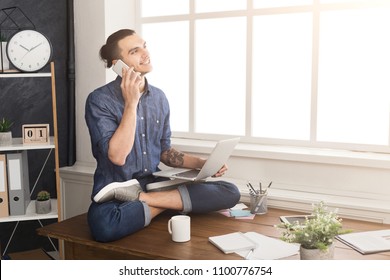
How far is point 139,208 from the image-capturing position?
2.44m

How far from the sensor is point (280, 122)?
2.99 meters

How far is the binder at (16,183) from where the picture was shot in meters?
2.81

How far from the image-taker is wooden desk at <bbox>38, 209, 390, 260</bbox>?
2.20m

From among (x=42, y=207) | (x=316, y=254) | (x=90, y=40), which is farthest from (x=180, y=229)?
(x=90, y=40)

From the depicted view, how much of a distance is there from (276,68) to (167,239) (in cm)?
111

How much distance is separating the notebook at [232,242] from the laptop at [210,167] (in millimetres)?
305

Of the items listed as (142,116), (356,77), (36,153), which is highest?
(356,77)

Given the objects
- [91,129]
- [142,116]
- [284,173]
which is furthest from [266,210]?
[91,129]

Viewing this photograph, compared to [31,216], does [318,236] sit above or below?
above

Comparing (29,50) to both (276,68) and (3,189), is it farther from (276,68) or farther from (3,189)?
(276,68)

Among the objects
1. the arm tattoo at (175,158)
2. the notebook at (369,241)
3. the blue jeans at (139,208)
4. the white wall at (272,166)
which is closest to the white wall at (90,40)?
the white wall at (272,166)

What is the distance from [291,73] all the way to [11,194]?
150cm

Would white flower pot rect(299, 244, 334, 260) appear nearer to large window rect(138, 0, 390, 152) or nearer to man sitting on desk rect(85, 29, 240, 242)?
man sitting on desk rect(85, 29, 240, 242)
